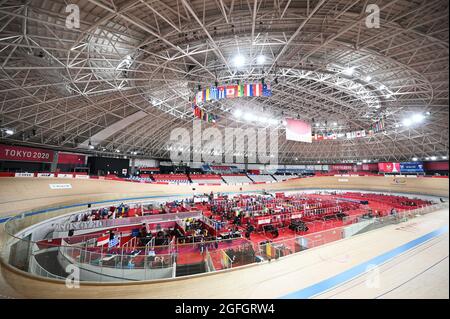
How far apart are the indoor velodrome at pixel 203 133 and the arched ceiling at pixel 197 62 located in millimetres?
137

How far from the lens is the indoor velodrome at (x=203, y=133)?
15.6ft

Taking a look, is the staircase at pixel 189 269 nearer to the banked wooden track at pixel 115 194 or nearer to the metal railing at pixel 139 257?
the metal railing at pixel 139 257

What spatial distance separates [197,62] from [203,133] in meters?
21.9

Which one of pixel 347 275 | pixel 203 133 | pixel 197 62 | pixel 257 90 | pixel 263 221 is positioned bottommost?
pixel 263 221

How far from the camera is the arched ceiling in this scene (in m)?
9.10

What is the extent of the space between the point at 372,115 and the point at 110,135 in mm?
39233

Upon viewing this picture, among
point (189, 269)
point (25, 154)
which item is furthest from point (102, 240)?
point (25, 154)

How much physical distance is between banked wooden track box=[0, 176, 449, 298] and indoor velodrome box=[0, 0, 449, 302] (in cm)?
7

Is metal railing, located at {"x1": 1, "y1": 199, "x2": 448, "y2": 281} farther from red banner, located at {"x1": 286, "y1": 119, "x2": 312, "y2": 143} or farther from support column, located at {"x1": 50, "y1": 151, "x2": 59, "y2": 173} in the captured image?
support column, located at {"x1": 50, "y1": 151, "x2": 59, "y2": 173}

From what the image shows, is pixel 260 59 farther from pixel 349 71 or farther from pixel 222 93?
pixel 349 71

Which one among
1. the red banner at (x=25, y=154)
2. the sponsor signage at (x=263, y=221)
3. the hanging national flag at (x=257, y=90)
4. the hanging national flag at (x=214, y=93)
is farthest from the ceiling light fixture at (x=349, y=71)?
the red banner at (x=25, y=154)

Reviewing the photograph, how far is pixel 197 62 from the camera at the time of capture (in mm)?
13109

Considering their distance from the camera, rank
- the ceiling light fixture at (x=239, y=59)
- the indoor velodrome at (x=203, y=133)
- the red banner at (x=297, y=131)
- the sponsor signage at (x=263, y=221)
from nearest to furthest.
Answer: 1. the indoor velodrome at (x=203, y=133)
2. the ceiling light fixture at (x=239, y=59)
3. the sponsor signage at (x=263, y=221)
4. the red banner at (x=297, y=131)

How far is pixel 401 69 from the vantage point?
→ 574 inches
